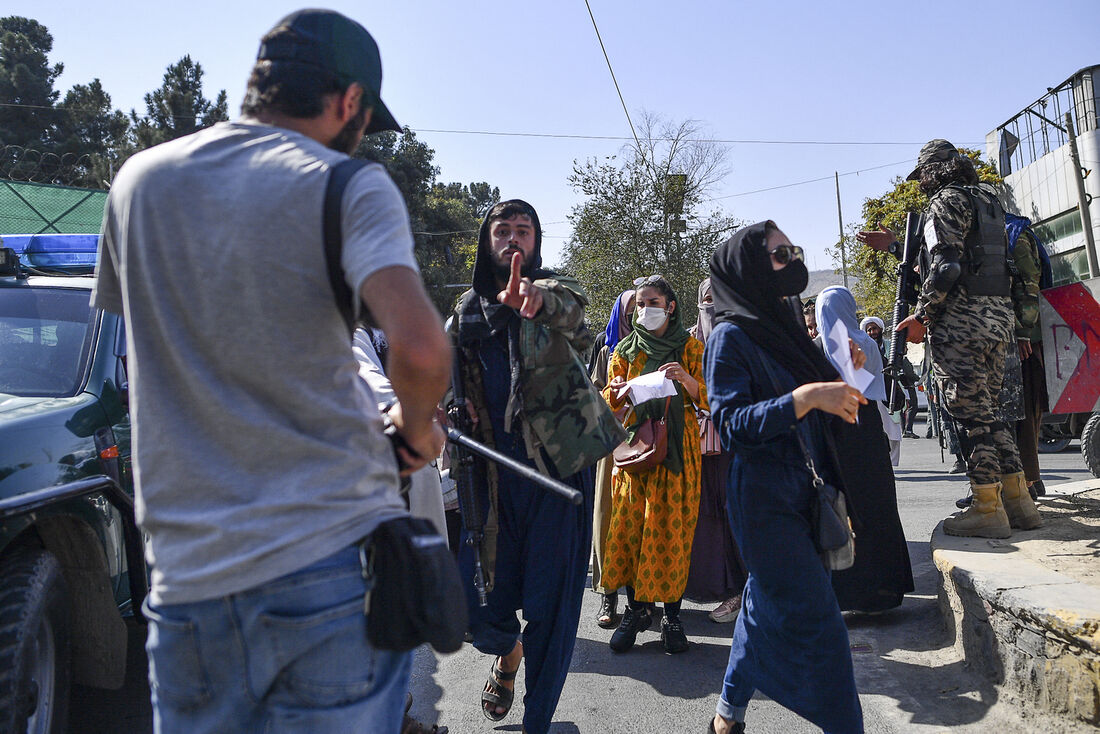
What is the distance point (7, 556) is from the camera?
10.1ft

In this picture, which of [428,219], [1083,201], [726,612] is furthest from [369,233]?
[428,219]

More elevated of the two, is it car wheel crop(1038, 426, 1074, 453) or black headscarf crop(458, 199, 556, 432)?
black headscarf crop(458, 199, 556, 432)

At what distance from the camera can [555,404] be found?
3.45m

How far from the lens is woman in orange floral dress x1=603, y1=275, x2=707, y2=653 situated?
4727 millimetres

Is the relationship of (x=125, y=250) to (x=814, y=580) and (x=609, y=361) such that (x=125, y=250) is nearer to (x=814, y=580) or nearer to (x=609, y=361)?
(x=814, y=580)

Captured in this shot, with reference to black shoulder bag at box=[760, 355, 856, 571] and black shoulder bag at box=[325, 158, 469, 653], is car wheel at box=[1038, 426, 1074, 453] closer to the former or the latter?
black shoulder bag at box=[760, 355, 856, 571]

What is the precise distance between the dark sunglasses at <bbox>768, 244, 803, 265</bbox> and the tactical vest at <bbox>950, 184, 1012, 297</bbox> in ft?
6.42

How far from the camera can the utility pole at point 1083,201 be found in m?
21.6

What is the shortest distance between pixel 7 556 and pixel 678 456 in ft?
10.6

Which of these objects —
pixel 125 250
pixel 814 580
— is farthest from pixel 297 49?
pixel 814 580

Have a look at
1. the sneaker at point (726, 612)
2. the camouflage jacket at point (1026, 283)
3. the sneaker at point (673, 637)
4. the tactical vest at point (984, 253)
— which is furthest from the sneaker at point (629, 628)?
the camouflage jacket at point (1026, 283)

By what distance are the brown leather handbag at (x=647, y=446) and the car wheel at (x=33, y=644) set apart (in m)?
2.81

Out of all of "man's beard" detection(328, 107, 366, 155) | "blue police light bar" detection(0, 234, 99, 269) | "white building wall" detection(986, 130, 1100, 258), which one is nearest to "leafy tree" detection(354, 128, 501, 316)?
"white building wall" detection(986, 130, 1100, 258)

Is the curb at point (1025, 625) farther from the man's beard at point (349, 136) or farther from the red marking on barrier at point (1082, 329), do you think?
the man's beard at point (349, 136)
